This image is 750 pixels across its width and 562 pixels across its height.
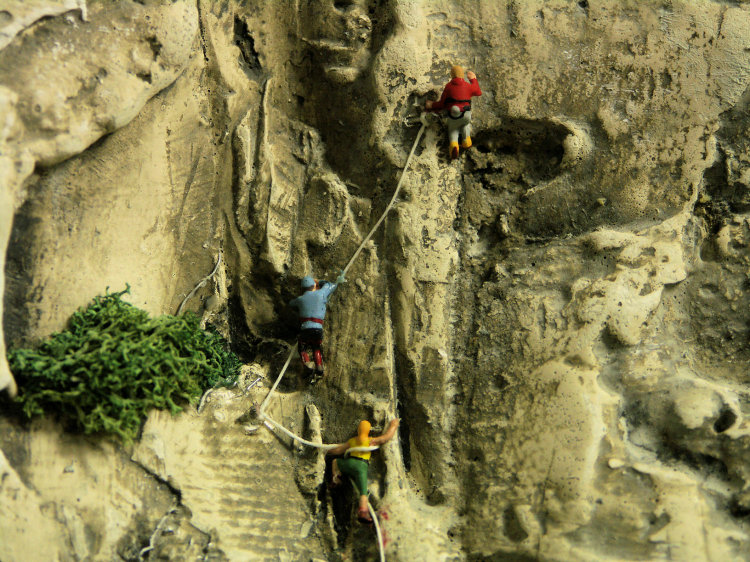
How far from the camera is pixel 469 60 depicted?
3.57m

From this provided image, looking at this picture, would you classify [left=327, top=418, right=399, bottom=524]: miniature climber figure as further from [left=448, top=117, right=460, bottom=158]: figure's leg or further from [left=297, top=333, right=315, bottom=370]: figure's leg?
[left=448, top=117, right=460, bottom=158]: figure's leg

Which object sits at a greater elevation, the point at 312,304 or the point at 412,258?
the point at 412,258

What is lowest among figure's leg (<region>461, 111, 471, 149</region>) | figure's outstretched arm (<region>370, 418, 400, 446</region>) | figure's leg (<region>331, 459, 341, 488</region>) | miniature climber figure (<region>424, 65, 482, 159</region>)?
figure's leg (<region>331, 459, 341, 488</region>)

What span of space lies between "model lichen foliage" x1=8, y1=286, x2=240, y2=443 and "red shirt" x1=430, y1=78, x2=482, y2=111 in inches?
69.8

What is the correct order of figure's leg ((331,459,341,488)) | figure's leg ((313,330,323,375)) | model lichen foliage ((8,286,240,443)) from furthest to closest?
figure's leg ((313,330,323,375)), figure's leg ((331,459,341,488)), model lichen foliage ((8,286,240,443))

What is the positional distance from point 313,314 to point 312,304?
5cm

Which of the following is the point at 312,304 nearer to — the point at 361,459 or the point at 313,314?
the point at 313,314

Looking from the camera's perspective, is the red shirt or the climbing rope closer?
the red shirt

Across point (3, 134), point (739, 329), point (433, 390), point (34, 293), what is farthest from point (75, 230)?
point (739, 329)

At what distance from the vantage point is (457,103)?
130 inches

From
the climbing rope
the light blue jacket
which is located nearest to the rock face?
the climbing rope

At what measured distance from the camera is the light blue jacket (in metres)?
3.50

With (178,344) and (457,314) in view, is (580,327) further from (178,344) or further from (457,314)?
(178,344)

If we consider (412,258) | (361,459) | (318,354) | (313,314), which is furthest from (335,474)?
(412,258)
